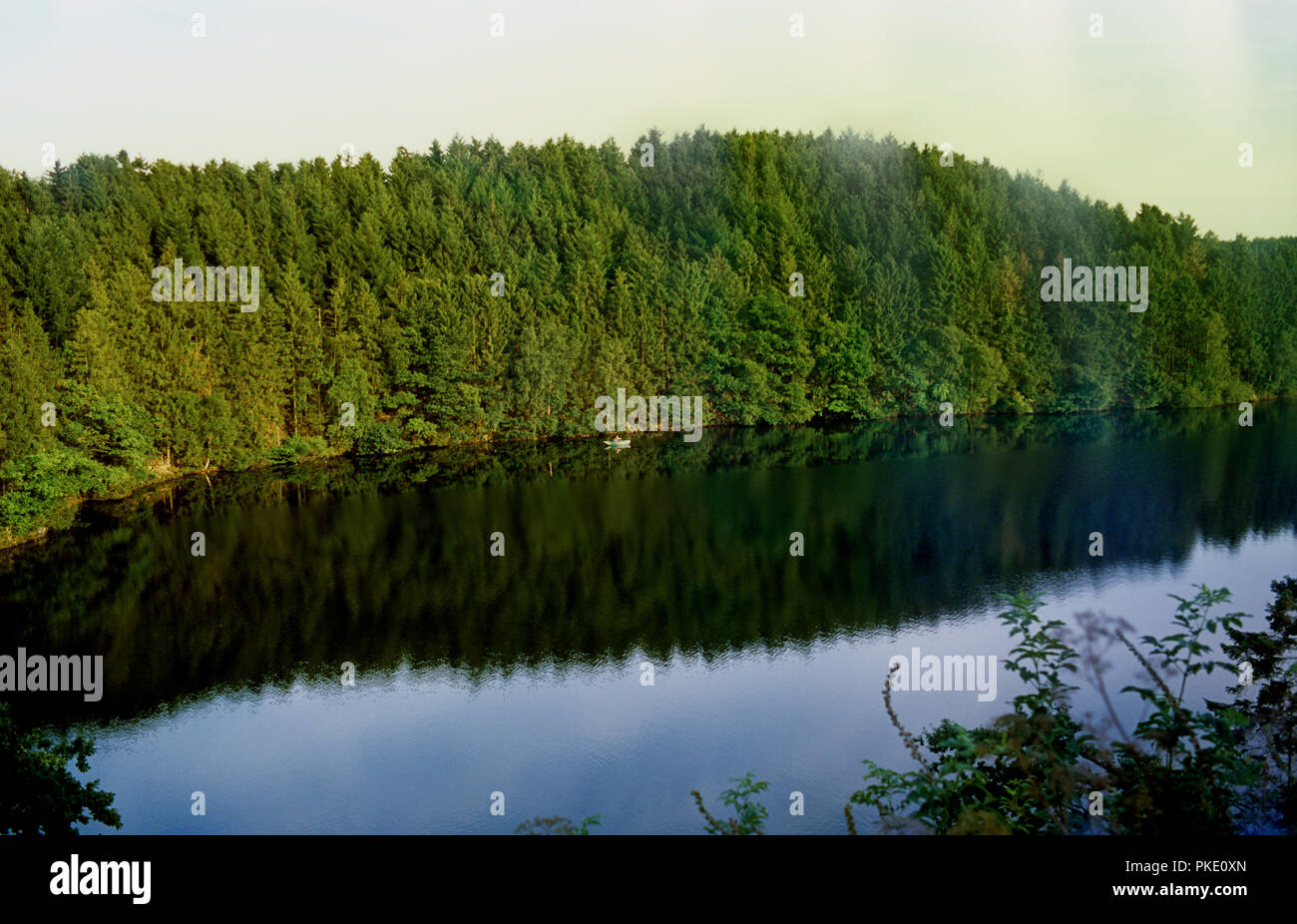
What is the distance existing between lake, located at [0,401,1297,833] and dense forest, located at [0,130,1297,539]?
849 cm

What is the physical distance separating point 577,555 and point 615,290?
108 feet

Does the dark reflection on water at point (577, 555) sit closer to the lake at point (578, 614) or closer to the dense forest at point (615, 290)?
the lake at point (578, 614)

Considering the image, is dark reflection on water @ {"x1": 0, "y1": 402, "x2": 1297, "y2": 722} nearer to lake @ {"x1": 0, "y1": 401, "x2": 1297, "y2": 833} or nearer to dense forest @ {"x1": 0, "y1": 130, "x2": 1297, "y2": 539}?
lake @ {"x1": 0, "y1": 401, "x2": 1297, "y2": 833}

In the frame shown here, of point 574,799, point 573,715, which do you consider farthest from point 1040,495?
point 574,799

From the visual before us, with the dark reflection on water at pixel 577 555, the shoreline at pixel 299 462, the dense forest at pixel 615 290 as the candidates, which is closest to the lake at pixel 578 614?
the dark reflection on water at pixel 577 555

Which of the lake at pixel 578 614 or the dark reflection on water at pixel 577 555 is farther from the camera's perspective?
the dark reflection on water at pixel 577 555

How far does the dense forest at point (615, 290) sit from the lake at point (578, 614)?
8.49 meters

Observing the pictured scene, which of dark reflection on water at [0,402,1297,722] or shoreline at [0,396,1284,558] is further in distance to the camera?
shoreline at [0,396,1284,558]

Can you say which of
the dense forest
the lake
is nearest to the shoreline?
the dense forest

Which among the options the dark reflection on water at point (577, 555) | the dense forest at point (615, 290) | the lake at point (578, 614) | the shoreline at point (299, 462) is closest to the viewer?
the lake at point (578, 614)

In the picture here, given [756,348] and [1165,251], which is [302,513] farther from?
[1165,251]

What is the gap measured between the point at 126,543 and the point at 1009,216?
55.0 m

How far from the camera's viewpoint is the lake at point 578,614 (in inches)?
569

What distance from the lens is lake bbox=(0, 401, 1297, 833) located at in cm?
1446
